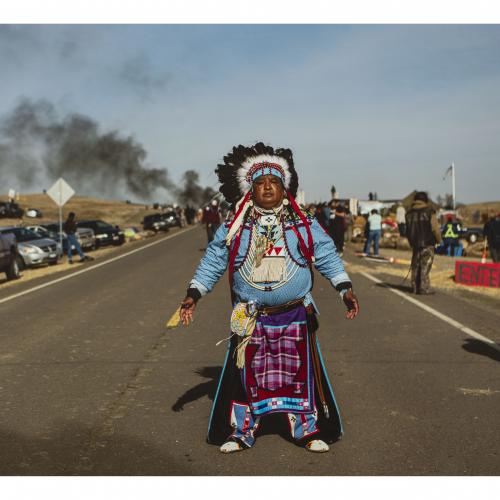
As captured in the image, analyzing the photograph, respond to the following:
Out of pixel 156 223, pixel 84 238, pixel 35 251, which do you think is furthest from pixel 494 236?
pixel 156 223

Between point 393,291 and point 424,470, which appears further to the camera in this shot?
point 393,291

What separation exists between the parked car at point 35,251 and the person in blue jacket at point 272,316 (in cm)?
1955

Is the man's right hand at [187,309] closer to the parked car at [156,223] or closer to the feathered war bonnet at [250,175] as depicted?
the feathered war bonnet at [250,175]

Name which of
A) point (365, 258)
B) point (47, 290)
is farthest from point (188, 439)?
point (365, 258)

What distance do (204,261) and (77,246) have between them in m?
21.7

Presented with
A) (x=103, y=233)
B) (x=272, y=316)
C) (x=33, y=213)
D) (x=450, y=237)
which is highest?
(x=33, y=213)

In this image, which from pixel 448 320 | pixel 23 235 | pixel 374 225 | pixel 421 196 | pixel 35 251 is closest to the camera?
pixel 448 320

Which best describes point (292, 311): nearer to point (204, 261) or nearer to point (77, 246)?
point (204, 261)

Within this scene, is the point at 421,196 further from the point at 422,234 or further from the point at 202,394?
the point at 202,394

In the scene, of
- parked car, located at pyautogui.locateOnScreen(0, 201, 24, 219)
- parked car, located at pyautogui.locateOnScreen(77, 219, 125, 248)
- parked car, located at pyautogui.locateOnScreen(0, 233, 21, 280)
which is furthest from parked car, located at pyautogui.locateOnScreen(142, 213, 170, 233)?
parked car, located at pyautogui.locateOnScreen(0, 233, 21, 280)

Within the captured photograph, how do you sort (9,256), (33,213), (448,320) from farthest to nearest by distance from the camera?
(33,213)
(9,256)
(448,320)

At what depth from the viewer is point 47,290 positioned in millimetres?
16750

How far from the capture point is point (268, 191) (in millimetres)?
5070

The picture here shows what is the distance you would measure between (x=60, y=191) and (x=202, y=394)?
22905 millimetres
